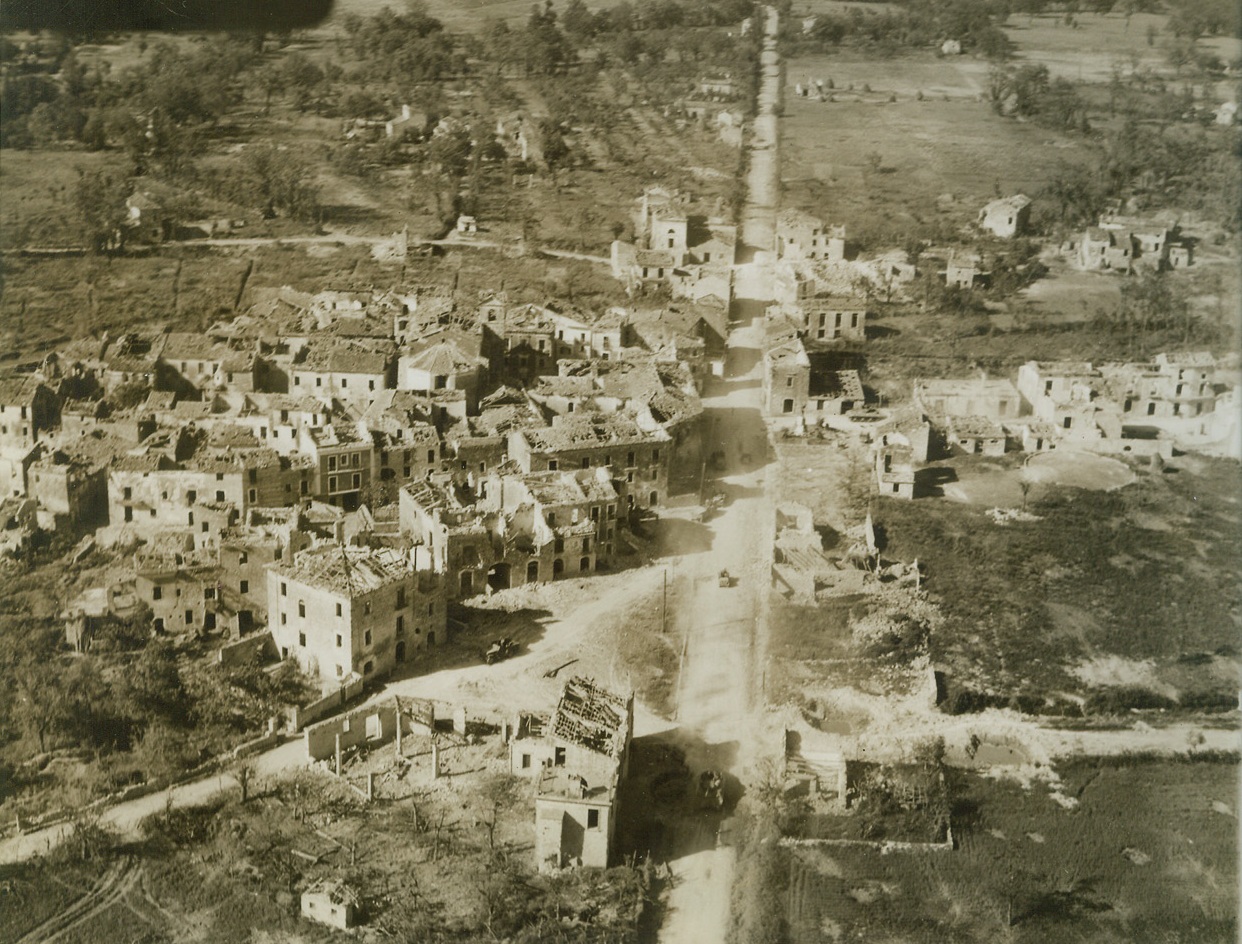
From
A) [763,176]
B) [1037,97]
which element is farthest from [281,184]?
[1037,97]

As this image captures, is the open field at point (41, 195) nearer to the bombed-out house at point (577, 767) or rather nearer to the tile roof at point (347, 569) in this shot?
the tile roof at point (347, 569)

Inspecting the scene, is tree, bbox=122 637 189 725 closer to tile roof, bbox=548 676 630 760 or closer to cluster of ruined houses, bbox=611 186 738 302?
tile roof, bbox=548 676 630 760

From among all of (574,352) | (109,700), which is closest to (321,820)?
(109,700)

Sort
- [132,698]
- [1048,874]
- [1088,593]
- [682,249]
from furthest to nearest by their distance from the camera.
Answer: [682,249], [1088,593], [132,698], [1048,874]

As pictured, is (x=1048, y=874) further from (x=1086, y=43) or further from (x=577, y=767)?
(x=1086, y=43)

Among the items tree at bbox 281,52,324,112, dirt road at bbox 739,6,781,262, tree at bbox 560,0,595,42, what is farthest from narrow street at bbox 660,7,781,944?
tree at bbox 281,52,324,112

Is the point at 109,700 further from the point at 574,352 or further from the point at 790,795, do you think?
the point at 574,352
